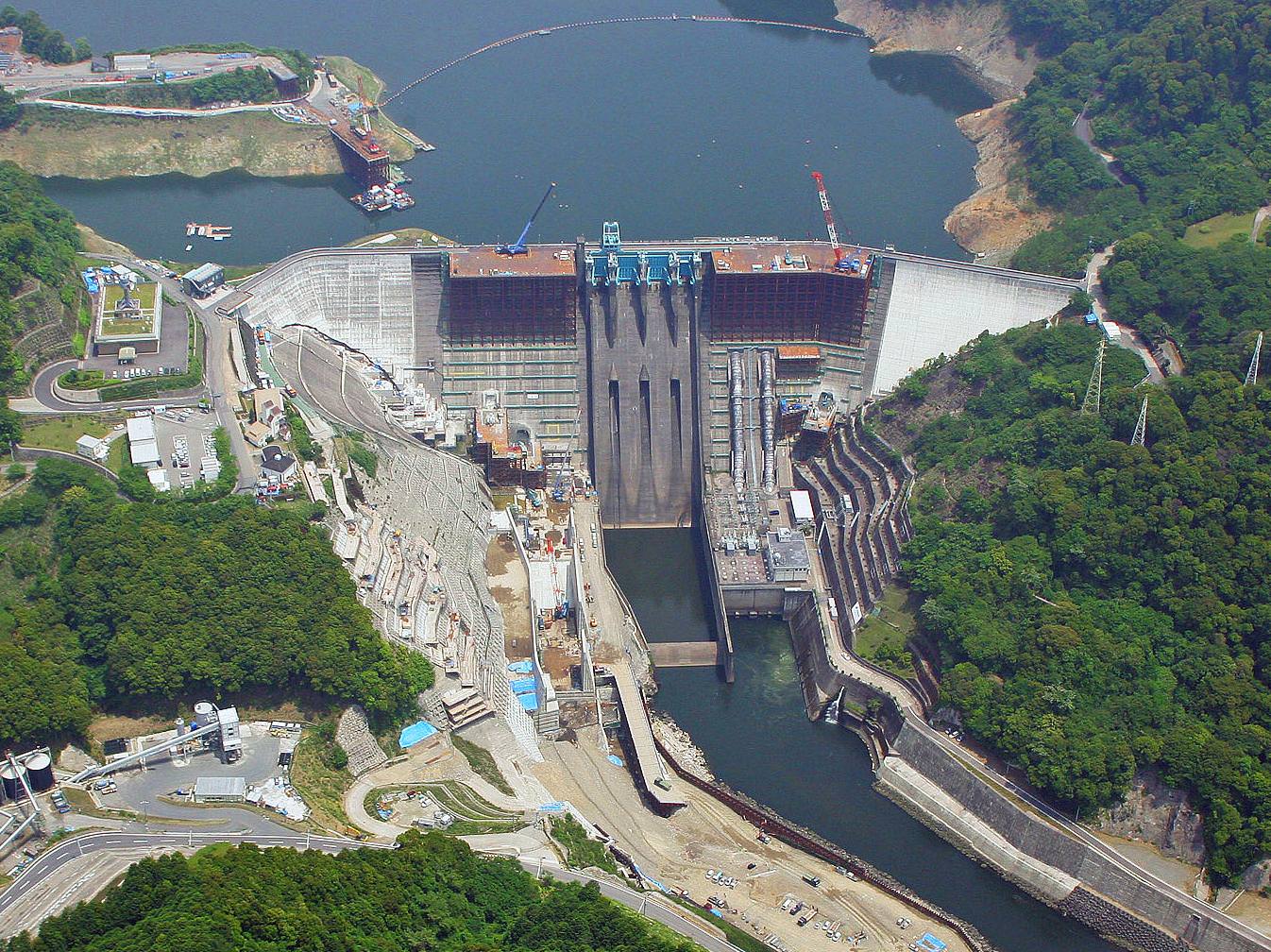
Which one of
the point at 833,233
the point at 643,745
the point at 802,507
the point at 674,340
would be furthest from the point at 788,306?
the point at 643,745

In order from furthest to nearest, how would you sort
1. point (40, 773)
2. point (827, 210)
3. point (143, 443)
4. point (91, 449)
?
point (827, 210) → point (143, 443) → point (91, 449) → point (40, 773)

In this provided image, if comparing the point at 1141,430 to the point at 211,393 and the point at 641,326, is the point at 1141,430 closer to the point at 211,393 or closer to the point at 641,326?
the point at 641,326

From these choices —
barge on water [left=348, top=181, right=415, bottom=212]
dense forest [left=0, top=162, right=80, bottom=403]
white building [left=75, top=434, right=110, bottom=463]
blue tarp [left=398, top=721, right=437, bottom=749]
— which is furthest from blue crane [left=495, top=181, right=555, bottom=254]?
blue tarp [left=398, top=721, right=437, bottom=749]

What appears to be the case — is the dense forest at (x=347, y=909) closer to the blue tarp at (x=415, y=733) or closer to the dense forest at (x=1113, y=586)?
the blue tarp at (x=415, y=733)

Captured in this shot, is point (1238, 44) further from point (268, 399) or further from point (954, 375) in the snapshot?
point (268, 399)

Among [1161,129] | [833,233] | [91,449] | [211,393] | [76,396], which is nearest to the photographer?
[91,449]

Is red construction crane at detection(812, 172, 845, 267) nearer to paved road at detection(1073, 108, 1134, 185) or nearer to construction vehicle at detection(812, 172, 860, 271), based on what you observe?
construction vehicle at detection(812, 172, 860, 271)

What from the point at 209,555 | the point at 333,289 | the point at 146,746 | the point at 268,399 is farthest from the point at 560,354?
the point at 146,746

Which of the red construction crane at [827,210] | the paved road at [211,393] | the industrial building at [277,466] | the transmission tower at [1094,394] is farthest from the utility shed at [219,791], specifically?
the red construction crane at [827,210]
